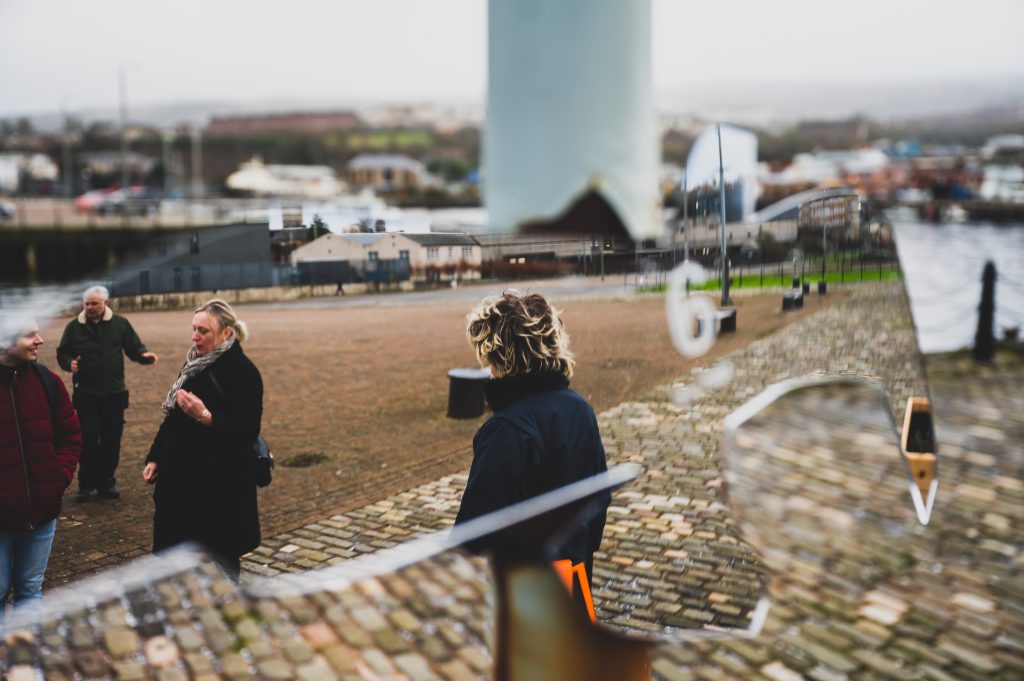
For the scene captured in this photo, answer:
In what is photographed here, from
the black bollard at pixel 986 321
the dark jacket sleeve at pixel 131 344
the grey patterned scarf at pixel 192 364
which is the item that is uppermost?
the dark jacket sleeve at pixel 131 344

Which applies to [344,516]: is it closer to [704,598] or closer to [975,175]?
[704,598]

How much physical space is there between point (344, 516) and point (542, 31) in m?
0.84

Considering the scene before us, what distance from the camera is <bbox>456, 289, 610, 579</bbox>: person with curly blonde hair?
153cm

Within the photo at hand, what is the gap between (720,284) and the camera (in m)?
1.65

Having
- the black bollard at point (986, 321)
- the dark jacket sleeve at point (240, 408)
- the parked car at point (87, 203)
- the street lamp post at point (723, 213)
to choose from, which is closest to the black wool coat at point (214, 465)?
the dark jacket sleeve at point (240, 408)

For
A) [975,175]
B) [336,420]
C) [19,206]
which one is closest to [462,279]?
[336,420]

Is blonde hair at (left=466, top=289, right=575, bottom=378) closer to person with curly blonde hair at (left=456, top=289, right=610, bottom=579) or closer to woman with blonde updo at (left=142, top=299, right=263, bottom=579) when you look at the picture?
person with curly blonde hair at (left=456, top=289, right=610, bottom=579)

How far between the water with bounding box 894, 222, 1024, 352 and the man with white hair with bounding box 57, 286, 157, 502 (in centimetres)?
786

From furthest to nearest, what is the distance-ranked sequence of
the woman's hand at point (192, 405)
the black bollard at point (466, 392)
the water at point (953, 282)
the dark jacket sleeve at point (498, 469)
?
the water at point (953, 282), the black bollard at point (466, 392), the dark jacket sleeve at point (498, 469), the woman's hand at point (192, 405)

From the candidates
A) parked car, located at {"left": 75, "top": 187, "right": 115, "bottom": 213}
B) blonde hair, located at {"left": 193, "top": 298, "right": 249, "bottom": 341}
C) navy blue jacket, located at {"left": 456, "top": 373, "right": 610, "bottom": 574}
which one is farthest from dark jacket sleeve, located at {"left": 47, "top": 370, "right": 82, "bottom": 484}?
parked car, located at {"left": 75, "top": 187, "right": 115, "bottom": 213}

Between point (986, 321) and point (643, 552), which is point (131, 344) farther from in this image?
point (986, 321)

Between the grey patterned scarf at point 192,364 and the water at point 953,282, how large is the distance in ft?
25.6

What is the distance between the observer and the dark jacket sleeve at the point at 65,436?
1.38 m

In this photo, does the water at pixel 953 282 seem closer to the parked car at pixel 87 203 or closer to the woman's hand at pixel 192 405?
the parked car at pixel 87 203
